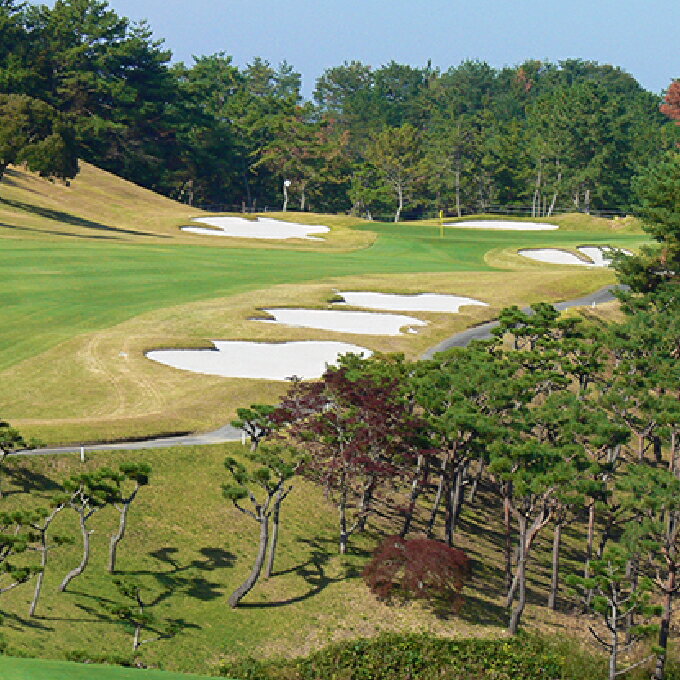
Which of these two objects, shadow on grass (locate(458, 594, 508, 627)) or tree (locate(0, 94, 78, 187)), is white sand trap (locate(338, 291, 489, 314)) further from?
shadow on grass (locate(458, 594, 508, 627))

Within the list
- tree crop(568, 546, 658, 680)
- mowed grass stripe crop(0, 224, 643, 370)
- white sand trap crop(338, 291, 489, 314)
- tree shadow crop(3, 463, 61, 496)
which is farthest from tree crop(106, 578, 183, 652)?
white sand trap crop(338, 291, 489, 314)

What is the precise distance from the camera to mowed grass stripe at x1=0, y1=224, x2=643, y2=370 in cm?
6191

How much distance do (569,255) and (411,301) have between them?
34727mm

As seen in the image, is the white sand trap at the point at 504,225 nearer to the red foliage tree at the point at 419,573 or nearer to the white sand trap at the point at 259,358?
the white sand trap at the point at 259,358

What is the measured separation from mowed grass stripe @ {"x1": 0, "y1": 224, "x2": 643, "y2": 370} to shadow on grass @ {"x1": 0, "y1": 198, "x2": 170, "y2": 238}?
1348 centimetres

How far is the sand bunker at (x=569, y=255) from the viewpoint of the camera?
105 m

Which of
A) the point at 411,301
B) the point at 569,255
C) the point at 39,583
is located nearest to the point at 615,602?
the point at 39,583

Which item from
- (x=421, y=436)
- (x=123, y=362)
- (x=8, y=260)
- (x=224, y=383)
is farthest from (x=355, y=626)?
(x=8, y=260)

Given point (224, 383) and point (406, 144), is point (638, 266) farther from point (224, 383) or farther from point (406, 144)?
point (406, 144)

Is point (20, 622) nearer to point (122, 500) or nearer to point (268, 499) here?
point (122, 500)

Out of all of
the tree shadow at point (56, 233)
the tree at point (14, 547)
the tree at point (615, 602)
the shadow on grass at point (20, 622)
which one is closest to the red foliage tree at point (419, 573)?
the tree at point (615, 602)

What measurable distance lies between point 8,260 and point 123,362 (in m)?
27.2

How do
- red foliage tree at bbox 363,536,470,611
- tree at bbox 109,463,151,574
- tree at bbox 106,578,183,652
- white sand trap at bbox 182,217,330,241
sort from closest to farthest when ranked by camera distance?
tree at bbox 106,578,183,652, tree at bbox 109,463,151,574, red foliage tree at bbox 363,536,470,611, white sand trap at bbox 182,217,330,241

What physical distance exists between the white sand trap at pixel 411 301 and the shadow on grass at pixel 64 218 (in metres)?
33.9
